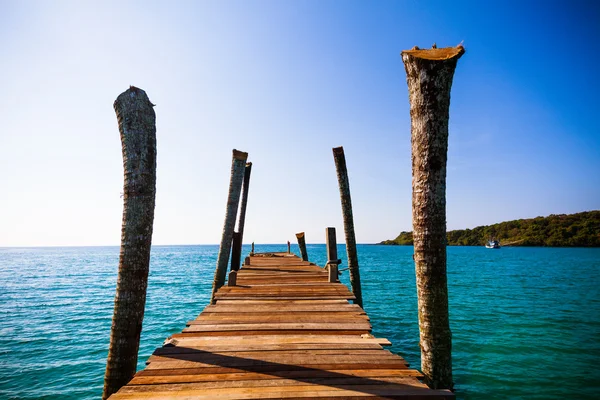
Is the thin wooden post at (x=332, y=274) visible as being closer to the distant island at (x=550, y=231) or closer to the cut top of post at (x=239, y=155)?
the cut top of post at (x=239, y=155)

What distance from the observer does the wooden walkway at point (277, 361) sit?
9.23 feet

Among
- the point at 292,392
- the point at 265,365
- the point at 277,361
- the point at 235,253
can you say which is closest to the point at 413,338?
the point at 235,253

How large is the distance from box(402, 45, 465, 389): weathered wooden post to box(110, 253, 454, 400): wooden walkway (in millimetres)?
372

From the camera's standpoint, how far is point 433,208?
128 inches

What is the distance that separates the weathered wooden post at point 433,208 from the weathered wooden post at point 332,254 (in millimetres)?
5320

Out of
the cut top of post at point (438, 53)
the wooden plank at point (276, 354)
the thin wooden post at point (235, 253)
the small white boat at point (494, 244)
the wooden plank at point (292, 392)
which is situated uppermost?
the cut top of post at point (438, 53)

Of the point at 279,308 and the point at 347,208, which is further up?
the point at 347,208

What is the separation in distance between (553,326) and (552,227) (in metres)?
154

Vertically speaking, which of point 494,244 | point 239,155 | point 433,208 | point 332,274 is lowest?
point 494,244

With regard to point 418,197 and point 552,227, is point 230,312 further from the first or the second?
point 552,227

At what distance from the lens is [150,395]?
2.75 m

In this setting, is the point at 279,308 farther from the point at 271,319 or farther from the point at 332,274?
the point at 332,274

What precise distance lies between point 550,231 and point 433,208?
6667 inches

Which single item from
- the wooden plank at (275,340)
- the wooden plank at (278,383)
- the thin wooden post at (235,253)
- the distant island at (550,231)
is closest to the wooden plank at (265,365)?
the wooden plank at (278,383)
